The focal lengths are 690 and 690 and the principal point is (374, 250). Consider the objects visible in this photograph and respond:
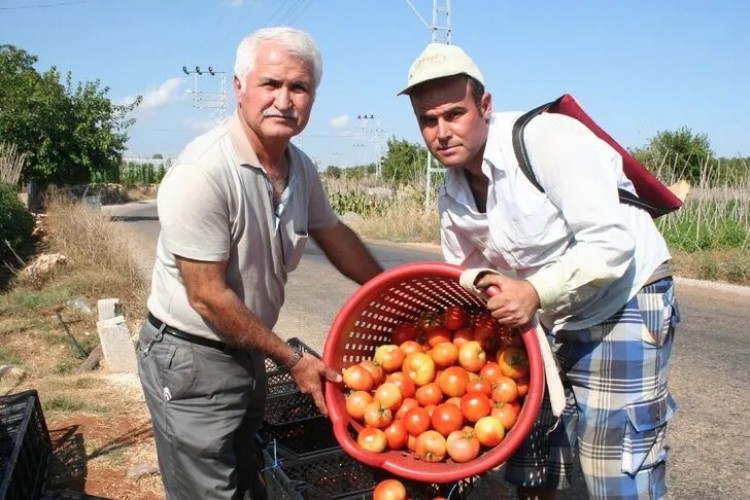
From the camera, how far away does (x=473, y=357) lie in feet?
8.07

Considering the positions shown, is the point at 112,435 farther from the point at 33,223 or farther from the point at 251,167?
the point at 33,223

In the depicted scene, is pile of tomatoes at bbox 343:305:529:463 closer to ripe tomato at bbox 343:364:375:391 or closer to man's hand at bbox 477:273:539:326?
ripe tomato at bbox 343:364:375:391

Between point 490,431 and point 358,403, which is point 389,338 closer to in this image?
point 358,403

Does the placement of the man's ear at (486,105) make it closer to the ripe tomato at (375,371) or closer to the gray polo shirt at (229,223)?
the gray polo shirt at (229,223)

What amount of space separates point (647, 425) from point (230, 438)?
4.91 ft

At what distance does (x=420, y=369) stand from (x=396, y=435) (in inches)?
11.2

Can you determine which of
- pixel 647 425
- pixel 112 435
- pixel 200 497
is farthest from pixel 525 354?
pixel 112 435

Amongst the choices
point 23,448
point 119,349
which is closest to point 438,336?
point 23,448

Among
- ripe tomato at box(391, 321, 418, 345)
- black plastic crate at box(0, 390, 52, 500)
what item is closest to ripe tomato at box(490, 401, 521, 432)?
ripe tomato at box(391, 321, 418, 345)

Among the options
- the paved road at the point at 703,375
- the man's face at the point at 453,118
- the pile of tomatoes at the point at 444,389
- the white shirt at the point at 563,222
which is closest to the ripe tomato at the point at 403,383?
the pile of tomatoes at the point at 444,389

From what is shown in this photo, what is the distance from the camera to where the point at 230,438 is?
264cm

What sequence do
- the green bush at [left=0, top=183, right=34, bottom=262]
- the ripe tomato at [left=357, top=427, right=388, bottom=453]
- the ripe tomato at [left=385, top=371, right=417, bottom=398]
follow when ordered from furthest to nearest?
the green bush at [left=0, top=183, right=34, bottom=262] → the ripe tomato at [left=385, top=371, right=417, bottom=398] → the ripe tomato at [left=357, top=427, right=388, bottom=453]

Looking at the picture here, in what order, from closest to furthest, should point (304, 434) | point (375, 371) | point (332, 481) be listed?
1. point (375, 371)
2. point (332, 481)
3. point (304, 434)

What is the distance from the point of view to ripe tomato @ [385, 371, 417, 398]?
2.47 m
